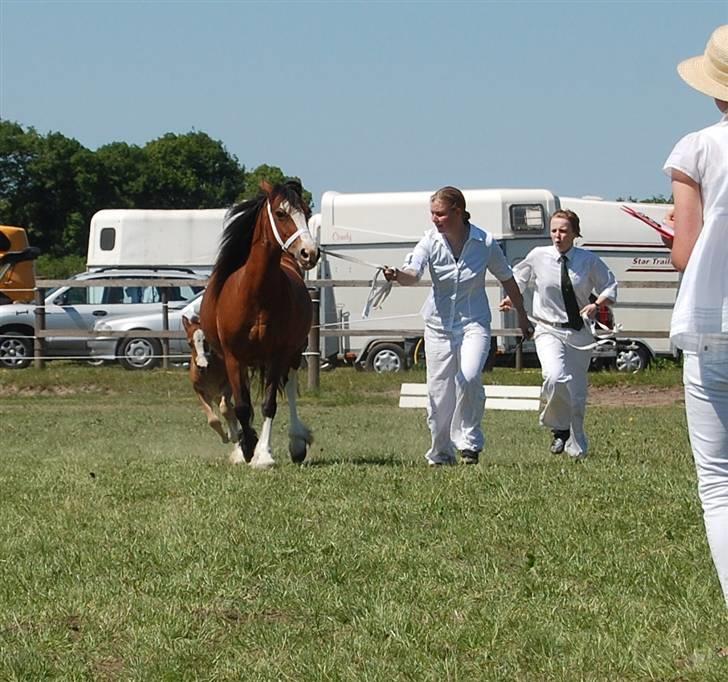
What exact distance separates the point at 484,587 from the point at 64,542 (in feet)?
7.85

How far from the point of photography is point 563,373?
40.5 feet

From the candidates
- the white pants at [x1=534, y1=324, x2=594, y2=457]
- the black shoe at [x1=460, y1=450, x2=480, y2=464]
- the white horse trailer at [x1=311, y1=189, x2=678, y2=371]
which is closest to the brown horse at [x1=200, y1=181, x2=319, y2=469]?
the black shoe at [x1=460, y1=450, x2=480, y2=464]

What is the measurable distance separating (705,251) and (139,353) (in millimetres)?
23866

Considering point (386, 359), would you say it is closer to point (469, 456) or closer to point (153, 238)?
point (153, 238)

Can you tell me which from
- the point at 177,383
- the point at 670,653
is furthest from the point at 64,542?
the point at 177,383

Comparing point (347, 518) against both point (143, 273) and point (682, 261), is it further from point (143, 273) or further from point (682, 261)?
point (143, 273)

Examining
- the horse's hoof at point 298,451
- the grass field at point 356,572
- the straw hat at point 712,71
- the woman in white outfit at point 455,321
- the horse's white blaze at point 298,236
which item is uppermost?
the straw hat at point 712,71

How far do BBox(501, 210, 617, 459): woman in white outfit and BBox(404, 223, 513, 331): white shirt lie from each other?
882 mm

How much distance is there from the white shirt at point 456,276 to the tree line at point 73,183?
6806 cm

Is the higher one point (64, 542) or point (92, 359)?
point (64, 542)

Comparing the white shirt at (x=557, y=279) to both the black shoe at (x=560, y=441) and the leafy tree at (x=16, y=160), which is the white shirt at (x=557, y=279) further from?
the leafy tree at (x=16, y=160)

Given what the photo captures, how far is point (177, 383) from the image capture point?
25.1 metres

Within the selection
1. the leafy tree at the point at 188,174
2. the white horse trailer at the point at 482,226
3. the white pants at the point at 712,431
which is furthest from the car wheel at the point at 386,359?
the leafy tree at the point at 188,174

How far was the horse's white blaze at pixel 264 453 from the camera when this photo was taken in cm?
1139
